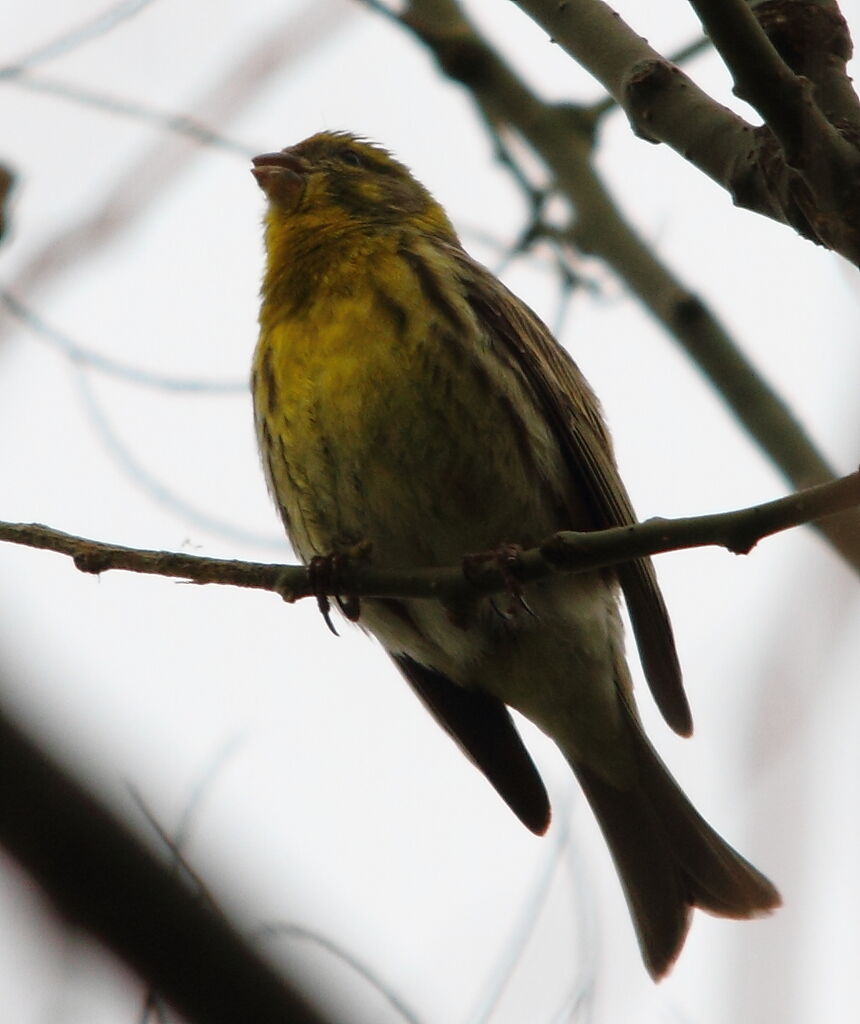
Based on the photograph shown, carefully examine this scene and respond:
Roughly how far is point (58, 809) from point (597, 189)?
10.6 ft

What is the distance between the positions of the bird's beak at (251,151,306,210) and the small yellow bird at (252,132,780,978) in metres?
0.01

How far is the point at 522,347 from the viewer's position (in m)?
5.03

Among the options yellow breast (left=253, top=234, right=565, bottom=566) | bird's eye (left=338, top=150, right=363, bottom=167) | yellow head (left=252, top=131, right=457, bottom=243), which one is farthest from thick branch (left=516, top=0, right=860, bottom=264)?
bird's eye (left=338, top=150, right=363, bottom=167)

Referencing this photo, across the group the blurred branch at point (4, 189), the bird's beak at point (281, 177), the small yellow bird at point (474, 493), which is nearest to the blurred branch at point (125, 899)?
the blurred branch at point (4, 189)

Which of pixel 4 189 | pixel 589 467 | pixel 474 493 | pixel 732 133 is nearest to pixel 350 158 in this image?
pixel 589 467

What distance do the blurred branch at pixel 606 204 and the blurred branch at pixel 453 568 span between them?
246 mm

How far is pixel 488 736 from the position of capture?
547 centimetres

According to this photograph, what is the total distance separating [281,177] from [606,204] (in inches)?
69.3

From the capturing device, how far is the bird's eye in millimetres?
6131

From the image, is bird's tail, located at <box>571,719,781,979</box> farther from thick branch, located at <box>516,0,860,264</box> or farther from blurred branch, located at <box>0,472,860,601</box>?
thick branch, located at <box>516,0,860,264</box>

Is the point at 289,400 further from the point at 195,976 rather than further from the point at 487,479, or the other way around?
the point at 195,976

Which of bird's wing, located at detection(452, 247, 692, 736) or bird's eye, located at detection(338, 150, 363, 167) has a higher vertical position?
bird's eye, located at detection(338, 150, 363, 167)

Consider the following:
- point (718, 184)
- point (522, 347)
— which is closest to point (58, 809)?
point (718, 184)

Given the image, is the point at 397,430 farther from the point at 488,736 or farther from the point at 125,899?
the point at 125,899
